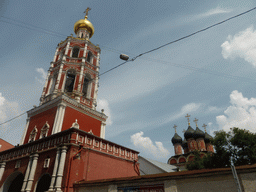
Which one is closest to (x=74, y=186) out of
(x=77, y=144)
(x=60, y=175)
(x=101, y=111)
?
(x=60, y=175)

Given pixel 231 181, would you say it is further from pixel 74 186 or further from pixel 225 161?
pixel 225 161

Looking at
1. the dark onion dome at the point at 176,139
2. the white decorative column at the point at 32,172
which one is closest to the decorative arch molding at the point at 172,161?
the dark onion dome at the point at 176,139

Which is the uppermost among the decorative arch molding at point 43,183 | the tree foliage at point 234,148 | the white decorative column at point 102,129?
the white decorative column at point 102,129

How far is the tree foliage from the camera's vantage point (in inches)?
747

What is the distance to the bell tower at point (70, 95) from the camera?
59.4 feet

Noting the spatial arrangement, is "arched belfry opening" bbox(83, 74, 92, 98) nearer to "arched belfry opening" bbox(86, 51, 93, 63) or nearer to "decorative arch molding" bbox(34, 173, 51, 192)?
"arched belfry opening" bbox(86, 51, 93, 63)

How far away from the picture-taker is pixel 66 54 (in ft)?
77.5

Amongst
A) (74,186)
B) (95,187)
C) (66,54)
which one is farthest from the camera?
(66,54)

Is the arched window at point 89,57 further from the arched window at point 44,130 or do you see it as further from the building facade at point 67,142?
the arched window at point 44,130

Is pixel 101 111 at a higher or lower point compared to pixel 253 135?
higher

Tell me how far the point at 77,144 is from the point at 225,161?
54.1ft

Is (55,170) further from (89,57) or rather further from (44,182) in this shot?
(89,57)

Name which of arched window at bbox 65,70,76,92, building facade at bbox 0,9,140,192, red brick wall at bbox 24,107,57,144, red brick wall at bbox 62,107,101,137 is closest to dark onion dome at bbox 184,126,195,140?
building facade at bbox 0,9,140,192

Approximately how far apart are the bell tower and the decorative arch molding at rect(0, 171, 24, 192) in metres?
3.93
